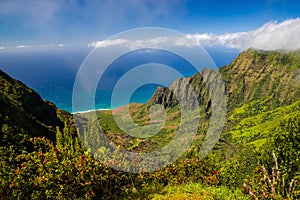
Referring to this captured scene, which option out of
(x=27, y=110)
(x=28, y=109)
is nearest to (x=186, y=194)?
(x=27, y=110)

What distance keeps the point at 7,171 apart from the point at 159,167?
12.0 meters

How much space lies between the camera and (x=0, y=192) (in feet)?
37.2

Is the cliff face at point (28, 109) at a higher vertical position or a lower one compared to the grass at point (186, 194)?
higher

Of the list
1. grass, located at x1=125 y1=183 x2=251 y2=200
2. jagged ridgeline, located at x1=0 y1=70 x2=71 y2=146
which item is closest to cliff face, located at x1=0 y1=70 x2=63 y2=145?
jagged ridgeline, located at x1=0 y1=70 x2=71 y2=146

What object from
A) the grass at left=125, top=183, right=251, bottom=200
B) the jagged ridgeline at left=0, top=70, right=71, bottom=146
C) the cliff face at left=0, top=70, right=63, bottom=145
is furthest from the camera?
the cliff face at left=0, top=70, right=63, bottom=145

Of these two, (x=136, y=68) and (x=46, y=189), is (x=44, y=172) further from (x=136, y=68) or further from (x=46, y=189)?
(x=136, y=68)

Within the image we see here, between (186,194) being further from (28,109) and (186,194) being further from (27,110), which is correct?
(28,109)

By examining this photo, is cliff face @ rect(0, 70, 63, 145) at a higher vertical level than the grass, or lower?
higher

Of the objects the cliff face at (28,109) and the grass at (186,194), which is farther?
the cliff face at (28,109)

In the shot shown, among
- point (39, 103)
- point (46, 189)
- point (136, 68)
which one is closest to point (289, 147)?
point (136, 68)

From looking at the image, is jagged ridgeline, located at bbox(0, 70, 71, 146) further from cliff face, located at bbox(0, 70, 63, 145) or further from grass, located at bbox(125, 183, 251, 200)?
grass, located at bbox(125, 183, 251, 200)

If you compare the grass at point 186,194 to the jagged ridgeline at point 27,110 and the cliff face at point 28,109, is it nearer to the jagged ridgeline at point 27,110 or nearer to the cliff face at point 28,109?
the jagged ridgeline at point 27,110

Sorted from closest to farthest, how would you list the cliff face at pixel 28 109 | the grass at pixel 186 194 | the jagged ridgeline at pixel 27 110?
the grass at pixel 186 194
the jagged ridgeline at pixel 27 110
the cliff face at pixel 28 109

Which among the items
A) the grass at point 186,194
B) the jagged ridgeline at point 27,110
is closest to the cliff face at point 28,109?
the jagged ridgeline at point 27,110
